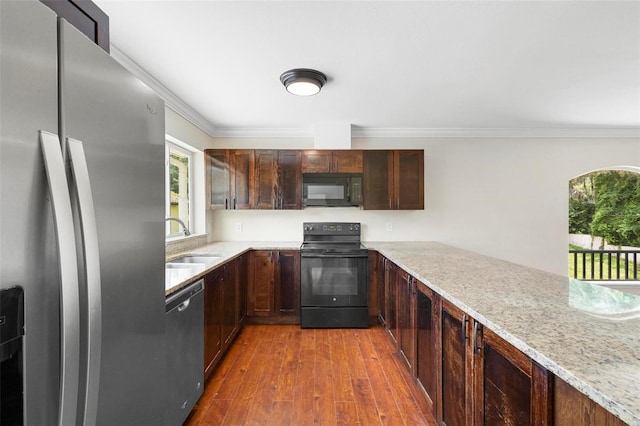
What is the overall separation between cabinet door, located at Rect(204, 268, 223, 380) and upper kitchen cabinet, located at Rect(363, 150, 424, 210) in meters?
2.12

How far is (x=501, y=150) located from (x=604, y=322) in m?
3.68

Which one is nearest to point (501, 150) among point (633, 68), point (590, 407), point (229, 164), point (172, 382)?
point (633, 68)

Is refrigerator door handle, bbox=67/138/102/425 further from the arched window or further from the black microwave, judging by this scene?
the arched window

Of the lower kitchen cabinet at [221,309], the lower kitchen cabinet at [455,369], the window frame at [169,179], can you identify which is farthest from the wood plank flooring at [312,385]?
the window frame at [169,179]

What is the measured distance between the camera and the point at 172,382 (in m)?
1.64

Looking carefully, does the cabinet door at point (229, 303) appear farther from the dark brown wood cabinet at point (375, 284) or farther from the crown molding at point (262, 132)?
the crown molding at point (262, 132)

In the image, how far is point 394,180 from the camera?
388 centimetres

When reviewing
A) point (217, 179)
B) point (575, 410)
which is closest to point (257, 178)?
point (217, 179)

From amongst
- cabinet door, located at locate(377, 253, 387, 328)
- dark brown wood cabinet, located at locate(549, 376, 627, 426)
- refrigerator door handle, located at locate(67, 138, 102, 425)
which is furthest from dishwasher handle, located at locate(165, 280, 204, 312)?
cabinet door, located at locate(377, 253, 387, 328)

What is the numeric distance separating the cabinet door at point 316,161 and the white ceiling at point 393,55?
45cm

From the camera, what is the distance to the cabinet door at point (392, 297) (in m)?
2.75

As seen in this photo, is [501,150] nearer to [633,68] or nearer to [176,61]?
[633,68]

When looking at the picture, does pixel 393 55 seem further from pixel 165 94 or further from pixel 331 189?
pixel 165 94

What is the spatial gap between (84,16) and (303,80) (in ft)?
5.48
